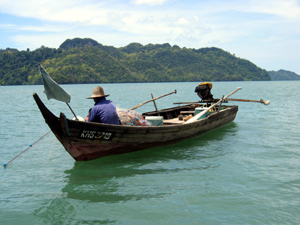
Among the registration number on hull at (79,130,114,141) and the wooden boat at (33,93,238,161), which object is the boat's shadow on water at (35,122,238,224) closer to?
the wooden boat at (33,93,238,161)

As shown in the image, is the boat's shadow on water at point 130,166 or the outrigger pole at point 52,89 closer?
the boat's shadow on water at point 130,166

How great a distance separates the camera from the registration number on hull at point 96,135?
765 centimetres

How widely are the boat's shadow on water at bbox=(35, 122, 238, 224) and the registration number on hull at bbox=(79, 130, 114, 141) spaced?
867mm

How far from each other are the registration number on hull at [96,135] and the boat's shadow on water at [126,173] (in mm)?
867

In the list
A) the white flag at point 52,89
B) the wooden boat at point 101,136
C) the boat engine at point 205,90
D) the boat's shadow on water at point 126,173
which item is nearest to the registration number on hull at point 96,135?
the wooden boat at point 101,136

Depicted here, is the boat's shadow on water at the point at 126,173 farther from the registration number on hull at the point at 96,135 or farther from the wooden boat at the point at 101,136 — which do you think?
the registration number on hull at the point at 96,135

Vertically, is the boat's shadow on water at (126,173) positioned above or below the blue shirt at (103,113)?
below

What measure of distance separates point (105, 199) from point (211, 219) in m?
2.24

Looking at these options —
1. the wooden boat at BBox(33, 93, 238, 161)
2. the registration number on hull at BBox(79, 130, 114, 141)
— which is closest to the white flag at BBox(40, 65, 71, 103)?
the wooden boat at BBox(33, 93, 238, 161)

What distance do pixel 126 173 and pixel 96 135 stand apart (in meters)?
1.28

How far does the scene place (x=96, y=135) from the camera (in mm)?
7801

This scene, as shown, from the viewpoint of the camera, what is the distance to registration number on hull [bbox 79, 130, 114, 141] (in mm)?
7648

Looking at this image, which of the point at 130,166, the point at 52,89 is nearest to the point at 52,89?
the point at 52,89

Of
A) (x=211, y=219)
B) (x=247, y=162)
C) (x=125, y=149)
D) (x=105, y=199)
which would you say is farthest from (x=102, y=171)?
(x=247, y=162)
